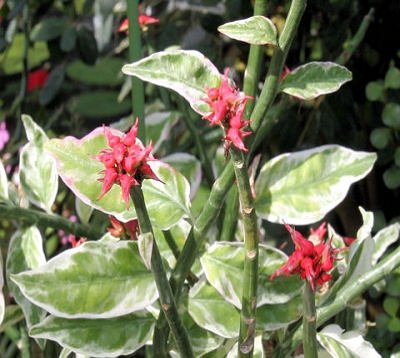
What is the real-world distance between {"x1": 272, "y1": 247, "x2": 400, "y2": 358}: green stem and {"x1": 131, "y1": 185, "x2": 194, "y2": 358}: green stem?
0.26ft

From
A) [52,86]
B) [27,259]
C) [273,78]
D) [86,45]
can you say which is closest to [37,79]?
[52,86]

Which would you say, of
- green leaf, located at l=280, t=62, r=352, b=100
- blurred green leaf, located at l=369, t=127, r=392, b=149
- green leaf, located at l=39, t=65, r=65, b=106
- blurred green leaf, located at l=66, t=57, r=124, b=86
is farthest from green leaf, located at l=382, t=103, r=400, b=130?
blurred green leaf, located at l=66, t=57, r=124, b=86

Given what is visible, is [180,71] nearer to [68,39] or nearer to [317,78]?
[317,78]

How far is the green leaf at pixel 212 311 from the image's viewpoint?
52cm

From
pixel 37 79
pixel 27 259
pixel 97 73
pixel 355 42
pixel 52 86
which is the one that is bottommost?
pixel 97 73

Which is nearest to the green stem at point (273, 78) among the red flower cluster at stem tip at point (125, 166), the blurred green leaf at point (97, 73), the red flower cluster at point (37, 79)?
the red flower cluster at stem tip at point (125, 166)

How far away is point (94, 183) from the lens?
19.7 inches

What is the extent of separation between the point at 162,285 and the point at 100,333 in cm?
10

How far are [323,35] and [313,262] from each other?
487 mm

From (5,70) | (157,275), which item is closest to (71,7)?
(157,275)

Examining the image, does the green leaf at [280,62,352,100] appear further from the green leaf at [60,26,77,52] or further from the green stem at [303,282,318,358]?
the green leaf at [60,26,77,52]

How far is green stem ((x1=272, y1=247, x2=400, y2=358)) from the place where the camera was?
0.48 m

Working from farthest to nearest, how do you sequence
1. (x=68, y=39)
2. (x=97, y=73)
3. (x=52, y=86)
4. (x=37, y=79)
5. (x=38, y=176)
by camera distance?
1. (x=97, y=73)
2. (x=37, y=79)
3. (x=52, y=86)
4. (x=68, y=39)
5. (x=38, y=176)

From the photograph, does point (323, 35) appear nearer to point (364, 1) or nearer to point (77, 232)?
point (364, 1)
